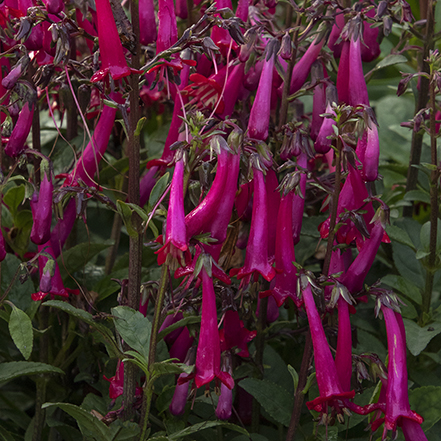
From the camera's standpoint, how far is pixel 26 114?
0.86 meters

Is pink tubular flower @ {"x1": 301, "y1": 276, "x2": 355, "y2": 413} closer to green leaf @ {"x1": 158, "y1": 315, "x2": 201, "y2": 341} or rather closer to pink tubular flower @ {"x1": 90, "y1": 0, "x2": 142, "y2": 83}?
green leaf @ {"x1": 158, "y1": 315, "x2": 201, "y2": 341}

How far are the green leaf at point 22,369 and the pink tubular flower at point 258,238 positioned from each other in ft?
1.03

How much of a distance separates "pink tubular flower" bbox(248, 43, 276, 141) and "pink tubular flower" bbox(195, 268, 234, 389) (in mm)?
225

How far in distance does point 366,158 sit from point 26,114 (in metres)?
0.51

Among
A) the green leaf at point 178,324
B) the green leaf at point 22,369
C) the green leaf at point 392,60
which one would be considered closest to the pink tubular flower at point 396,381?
the green leaf at point 178,324

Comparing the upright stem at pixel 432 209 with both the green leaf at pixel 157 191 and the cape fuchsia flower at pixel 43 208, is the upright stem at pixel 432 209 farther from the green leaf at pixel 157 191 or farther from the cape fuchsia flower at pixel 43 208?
the cape fuchsia flower at pixel 43 208

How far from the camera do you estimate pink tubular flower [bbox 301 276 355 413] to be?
735 mm

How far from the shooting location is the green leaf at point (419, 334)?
0.95 m

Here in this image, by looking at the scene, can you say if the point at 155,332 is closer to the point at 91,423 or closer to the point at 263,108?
the point at 91,423

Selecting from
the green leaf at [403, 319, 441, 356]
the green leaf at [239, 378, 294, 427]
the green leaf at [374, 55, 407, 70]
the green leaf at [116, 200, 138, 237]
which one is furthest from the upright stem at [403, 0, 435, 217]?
the green leaf at [116, 200, 138, 237]

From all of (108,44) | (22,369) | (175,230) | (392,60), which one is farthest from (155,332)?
(392,60)

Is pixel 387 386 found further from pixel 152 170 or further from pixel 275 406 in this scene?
pixel 152 170

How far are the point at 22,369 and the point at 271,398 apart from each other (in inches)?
15.0

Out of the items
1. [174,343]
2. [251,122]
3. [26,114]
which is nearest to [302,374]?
[174,343]
